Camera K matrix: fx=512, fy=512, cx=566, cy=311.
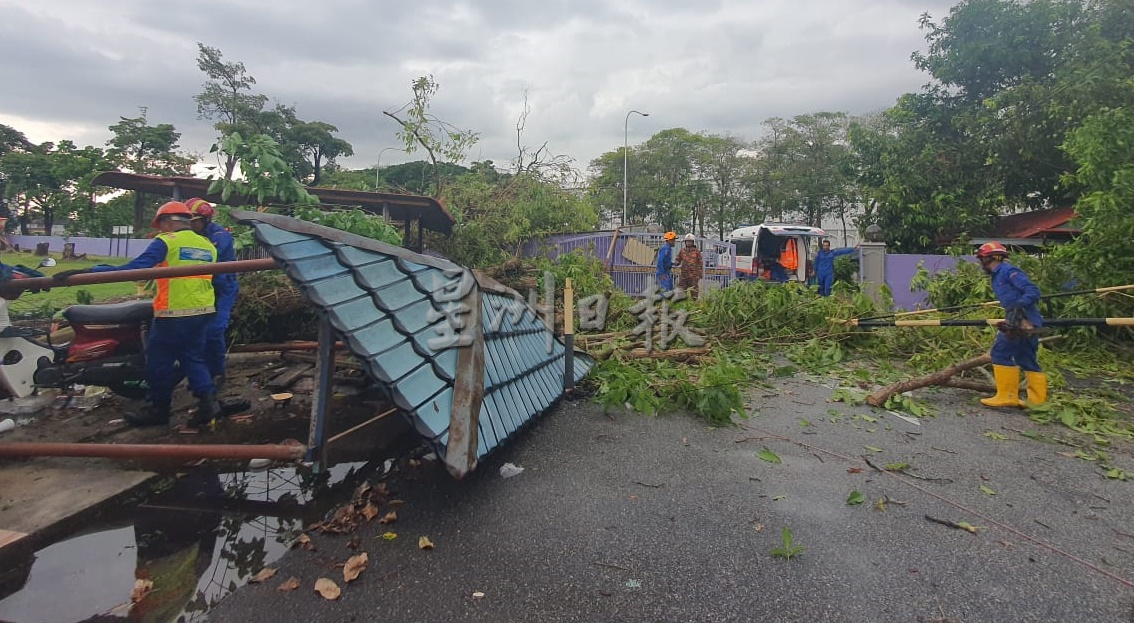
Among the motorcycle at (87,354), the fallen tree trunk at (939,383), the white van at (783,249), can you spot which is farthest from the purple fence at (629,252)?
the motorcycle at (87,354)

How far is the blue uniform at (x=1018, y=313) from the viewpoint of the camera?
15.2 ft

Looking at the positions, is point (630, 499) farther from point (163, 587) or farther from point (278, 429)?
point (278, 429)

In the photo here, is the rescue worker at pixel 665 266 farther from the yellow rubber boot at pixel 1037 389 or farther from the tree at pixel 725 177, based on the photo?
the tree at pixel 725 177

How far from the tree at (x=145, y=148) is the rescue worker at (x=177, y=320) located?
30478 millimetres

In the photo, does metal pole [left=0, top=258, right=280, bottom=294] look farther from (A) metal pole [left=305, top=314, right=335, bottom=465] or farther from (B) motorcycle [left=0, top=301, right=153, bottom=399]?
(B) motorcycle [left=0, top=301, right=153, bottom=399]

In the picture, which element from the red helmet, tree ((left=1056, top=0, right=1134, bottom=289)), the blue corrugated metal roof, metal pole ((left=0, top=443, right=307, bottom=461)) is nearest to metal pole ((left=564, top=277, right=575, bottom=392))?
the blue corrugated metal roof

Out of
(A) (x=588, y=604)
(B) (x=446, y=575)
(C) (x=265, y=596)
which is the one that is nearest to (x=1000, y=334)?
(A) (x=588, y=604)

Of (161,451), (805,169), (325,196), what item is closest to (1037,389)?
(161,451)

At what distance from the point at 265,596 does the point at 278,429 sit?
2.21 metres

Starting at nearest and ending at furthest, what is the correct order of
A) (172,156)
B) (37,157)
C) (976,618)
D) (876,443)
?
(976,618) < (876,443) < (37,157) < (172,156)

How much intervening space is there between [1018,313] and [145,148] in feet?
132

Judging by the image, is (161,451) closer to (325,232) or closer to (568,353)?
(325,232)

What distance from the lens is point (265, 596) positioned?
2.05 metres

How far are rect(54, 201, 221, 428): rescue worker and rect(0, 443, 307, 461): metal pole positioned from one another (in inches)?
41.2
